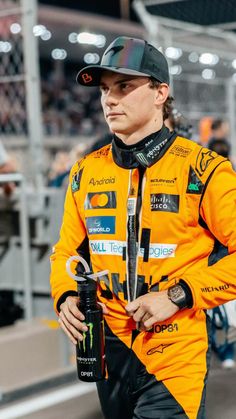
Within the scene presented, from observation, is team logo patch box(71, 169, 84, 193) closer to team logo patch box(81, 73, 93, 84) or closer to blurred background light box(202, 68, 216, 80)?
team logo patch box(81, 73, 93, 84)

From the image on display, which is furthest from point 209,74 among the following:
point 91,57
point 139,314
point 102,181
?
point 91,57

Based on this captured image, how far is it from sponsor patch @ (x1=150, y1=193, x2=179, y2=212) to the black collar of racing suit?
0.12m

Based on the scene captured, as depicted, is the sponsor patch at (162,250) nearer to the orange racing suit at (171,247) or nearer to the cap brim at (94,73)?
the orange racing suit at (171,247)

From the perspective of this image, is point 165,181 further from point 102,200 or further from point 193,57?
Result: point 193,57

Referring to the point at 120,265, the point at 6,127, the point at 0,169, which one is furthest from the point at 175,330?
the point at 6,127

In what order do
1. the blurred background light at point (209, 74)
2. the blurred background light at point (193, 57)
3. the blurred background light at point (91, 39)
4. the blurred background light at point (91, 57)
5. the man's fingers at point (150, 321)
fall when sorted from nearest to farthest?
the man's fingers at point (150, 321), the blurred background light at point (193, 57), the blurred background light at point (209, 74), the blurred background light at point (91, 39), the blurred background light at point (91, 57)

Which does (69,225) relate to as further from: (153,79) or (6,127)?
(6,127)

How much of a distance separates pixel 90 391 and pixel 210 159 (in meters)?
3.33

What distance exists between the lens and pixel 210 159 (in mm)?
2641

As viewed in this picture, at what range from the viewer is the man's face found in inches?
103

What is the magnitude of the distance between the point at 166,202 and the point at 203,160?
0.64ft

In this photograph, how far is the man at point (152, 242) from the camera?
258cm

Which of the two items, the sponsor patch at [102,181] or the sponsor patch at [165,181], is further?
the sponsor patch at [102,181]

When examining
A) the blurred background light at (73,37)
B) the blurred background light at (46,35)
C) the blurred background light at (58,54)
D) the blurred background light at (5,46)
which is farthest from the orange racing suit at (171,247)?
the blurred background light at (58,54)
